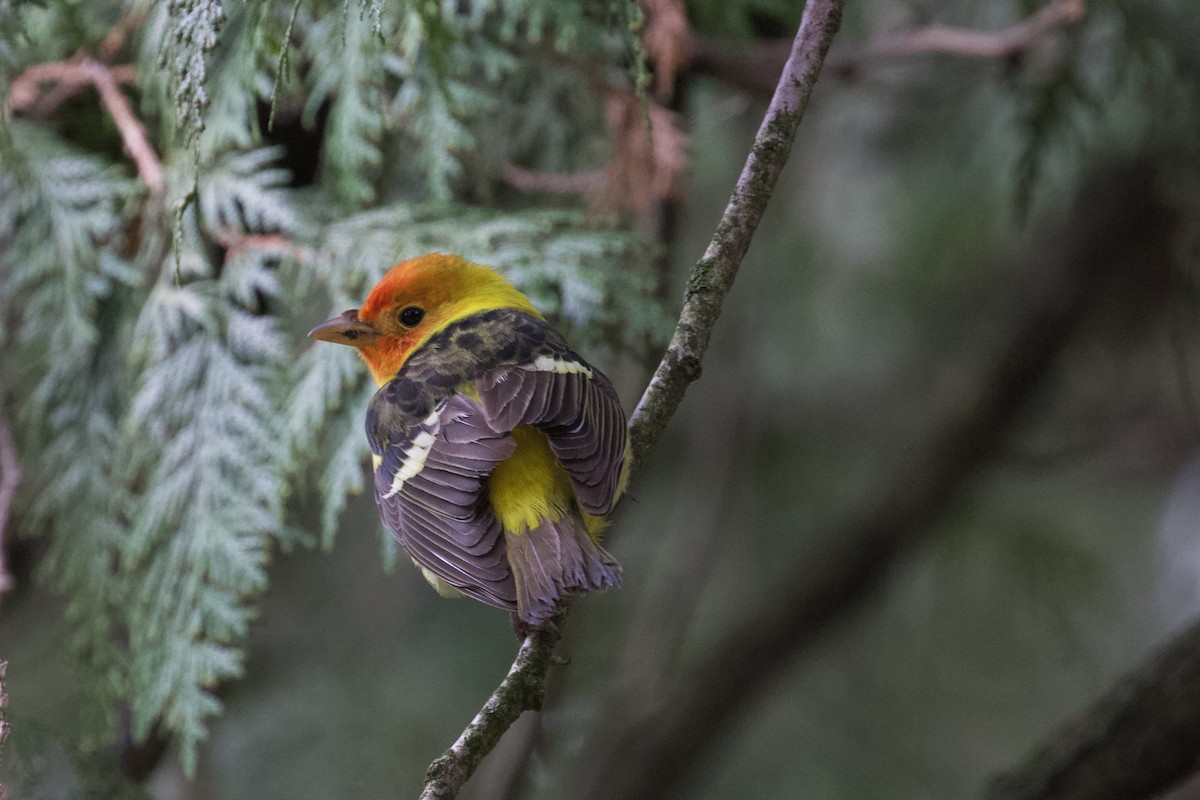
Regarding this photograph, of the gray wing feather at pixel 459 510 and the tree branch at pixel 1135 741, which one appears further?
the tree branch at pixel 1135 741

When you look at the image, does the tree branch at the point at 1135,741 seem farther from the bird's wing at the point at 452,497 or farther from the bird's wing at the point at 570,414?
the bird's wing at the point at 452,497

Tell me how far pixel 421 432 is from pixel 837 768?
3.91 m

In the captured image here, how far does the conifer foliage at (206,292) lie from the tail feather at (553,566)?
623 mm

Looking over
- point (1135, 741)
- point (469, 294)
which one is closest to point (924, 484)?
point (1135, 741)

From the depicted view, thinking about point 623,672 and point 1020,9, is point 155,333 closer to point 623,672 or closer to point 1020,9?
point 623,672

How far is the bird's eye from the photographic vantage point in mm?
2799

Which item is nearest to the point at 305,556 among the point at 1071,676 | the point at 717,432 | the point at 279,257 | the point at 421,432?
the point at 717,432

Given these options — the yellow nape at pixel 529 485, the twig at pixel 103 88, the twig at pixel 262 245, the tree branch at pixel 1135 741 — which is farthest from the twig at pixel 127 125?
the tree branch at pixel 1135 741

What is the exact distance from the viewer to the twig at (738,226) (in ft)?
6.41

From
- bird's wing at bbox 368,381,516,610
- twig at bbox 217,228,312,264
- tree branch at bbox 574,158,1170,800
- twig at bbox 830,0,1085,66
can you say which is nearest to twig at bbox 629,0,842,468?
bird's wing at bbox 368,381,516,610

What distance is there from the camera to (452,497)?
223 centimetres

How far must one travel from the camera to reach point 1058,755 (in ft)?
Result: 10.2

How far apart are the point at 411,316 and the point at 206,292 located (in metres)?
0.57

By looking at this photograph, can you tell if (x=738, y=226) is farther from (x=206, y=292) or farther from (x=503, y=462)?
(x=206, y=292)
